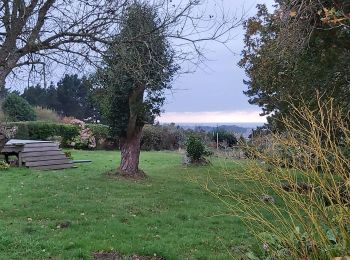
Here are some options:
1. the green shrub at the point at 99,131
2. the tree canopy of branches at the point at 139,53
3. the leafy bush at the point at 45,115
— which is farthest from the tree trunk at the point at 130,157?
the leafy bush at the point at 45,115

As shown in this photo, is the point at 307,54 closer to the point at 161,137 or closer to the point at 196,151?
the point at 196,151

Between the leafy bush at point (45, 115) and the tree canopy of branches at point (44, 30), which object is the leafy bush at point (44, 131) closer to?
the leafy bush at point (45, 115)

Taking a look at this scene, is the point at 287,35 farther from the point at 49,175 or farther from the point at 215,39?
the point at 49,175

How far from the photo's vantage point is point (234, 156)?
11.6 ft

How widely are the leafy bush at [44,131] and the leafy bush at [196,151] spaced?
1204 cm

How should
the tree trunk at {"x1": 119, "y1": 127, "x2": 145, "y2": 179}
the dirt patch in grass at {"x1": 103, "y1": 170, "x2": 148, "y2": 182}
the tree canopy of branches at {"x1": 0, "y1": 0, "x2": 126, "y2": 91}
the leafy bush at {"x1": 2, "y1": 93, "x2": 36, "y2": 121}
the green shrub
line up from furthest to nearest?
the leafy bush at {"x1": 2, "y1": 93, "x2": 36, "y2": 121} < the green shrub < the tree trunk at {"x1": 119, "y1": 127, "x2": 145, "y2": 179} < the dirt patch in grass at {"x1": 103, "y1": 170, "x2": 148, "y2": 182} < the tree canopy of branches at {"x1": 0, "y1": 0, "x2": 126, "y2": 91}

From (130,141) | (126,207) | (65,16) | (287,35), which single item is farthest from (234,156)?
(130,141)

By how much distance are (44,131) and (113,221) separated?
2204 centimetres

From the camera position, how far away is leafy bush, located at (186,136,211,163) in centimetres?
1828

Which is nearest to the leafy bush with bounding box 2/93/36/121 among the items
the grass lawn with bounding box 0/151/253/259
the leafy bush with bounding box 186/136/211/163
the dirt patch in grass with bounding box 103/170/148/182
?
the leafy bush with bounding box 186/136/211/163

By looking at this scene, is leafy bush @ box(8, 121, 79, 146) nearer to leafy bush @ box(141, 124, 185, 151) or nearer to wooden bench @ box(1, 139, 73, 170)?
leafy bush @ box(141, 124, 185, 151)

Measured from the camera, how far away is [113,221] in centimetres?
697

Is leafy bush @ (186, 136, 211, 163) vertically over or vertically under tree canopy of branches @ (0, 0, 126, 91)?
under

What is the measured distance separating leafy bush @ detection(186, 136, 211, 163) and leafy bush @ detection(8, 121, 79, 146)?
474 inches
